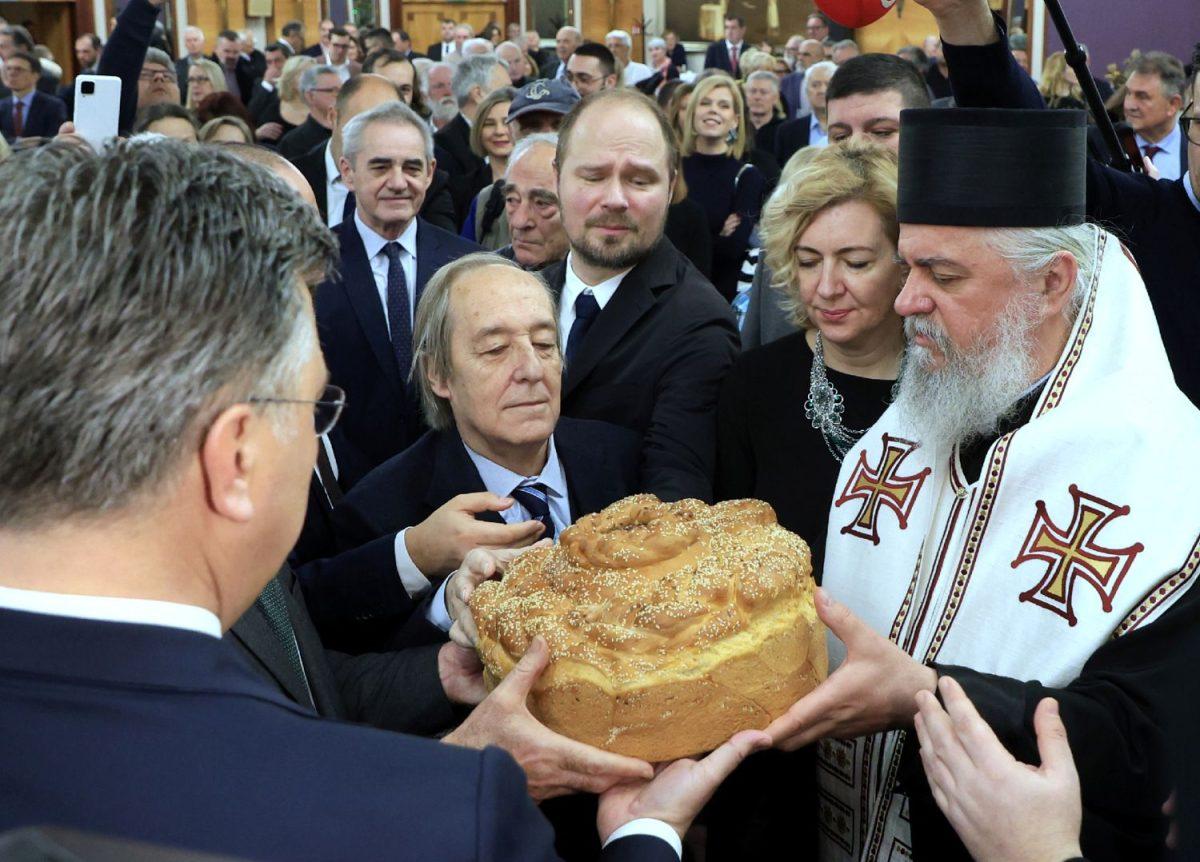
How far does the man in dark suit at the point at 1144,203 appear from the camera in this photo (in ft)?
11.1

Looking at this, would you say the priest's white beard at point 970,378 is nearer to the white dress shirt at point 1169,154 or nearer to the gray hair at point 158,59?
the white dress shirt at point 1169,154

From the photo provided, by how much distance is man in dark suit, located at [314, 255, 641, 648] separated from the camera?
9.53 feet

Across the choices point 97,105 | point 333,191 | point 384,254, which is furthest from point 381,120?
point 333,191

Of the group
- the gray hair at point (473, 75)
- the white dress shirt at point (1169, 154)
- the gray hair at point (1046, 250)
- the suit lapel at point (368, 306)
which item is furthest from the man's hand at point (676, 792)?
the gray hair at point (473, 75)

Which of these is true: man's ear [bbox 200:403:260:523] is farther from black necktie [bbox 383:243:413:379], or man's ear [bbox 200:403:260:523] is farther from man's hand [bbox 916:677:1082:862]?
black necktie [bbox 383:243:413:379]

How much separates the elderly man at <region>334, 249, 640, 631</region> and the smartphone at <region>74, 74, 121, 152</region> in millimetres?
1825

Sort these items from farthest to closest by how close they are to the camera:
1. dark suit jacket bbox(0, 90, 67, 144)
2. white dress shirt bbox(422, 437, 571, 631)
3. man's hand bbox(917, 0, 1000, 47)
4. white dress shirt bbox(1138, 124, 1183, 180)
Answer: dark suit jacket bbox(0, 90, 67, 144), white dress shirt bbox(1138, 124, 1183, 180), man's hand bbox(917, 0, 1000, 47), white dress shirt bbox(422, 437, 571, 631)

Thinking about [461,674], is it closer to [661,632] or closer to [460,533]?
[460,533]

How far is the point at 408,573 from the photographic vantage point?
2.66m

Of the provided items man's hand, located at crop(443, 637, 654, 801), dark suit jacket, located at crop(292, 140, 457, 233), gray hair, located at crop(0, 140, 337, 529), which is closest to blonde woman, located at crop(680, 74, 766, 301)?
dark suit jacket, located at crop(292, 140, 457, 233)

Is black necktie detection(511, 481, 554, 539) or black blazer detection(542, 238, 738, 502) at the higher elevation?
black blazer detection(542, 238, 738, 502)

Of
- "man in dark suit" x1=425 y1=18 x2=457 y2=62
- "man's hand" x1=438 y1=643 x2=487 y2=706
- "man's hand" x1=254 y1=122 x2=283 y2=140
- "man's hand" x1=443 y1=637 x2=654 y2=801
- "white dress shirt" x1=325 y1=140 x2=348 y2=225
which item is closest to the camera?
"man's hand" x1=443 y1=637 x2=654 y2=801

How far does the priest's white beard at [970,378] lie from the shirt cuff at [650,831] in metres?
1.09

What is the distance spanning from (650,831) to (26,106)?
1099cm
